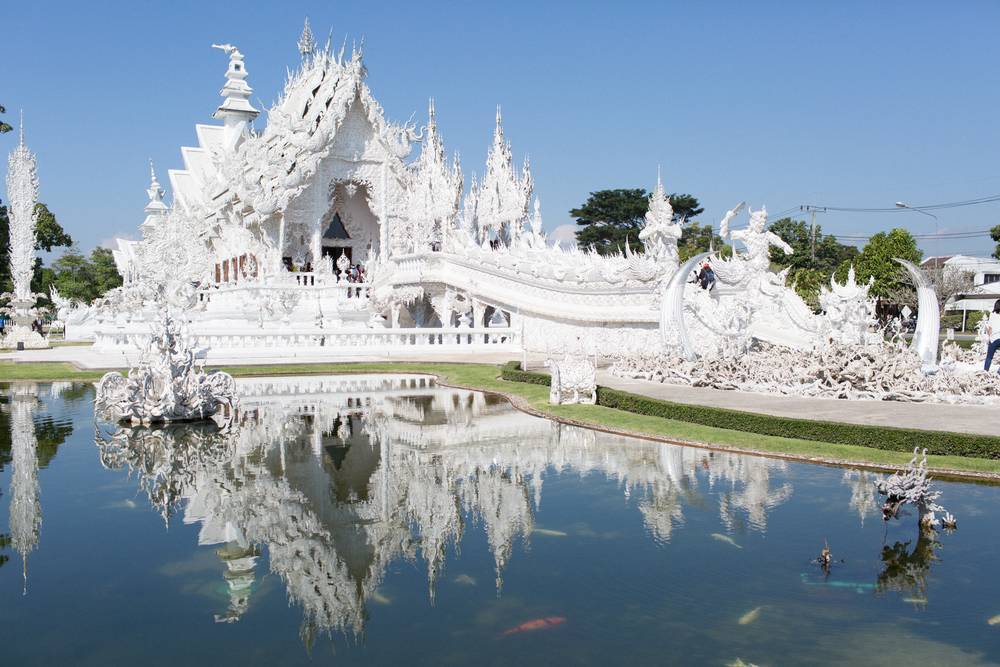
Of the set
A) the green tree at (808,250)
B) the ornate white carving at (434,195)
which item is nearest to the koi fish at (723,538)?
the ornate white carving at (434,195)

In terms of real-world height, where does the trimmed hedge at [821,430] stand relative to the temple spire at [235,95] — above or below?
below

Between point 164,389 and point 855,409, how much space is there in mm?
10117

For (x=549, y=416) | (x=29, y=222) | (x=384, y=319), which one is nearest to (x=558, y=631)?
(x=549, y=416)

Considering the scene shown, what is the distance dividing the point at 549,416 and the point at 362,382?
661 centimetres

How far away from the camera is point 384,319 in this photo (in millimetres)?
31953

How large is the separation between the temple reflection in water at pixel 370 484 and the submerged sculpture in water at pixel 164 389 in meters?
0.36

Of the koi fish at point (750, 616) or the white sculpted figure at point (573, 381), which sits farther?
the white sculpted figure at point (573, 381)

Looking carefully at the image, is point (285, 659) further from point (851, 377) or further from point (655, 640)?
point (851, 377)

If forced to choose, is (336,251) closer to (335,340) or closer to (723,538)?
(335,340)

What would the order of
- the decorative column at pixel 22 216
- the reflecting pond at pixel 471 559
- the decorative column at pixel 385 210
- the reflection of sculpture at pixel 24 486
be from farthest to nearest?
1. the decorative column at pixel 385 210
2. the decorative column at pixel 22 216
3. the reflection of sculpture at pixel 24 486
4. the reflecting pond at pixel 471 559

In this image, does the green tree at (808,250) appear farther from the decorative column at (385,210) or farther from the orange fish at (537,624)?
the orange fish at (537,624)

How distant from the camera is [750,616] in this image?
226 inches

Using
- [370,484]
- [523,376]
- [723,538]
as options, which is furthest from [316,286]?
[723,538]

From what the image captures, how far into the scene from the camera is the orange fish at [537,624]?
5.54 m
